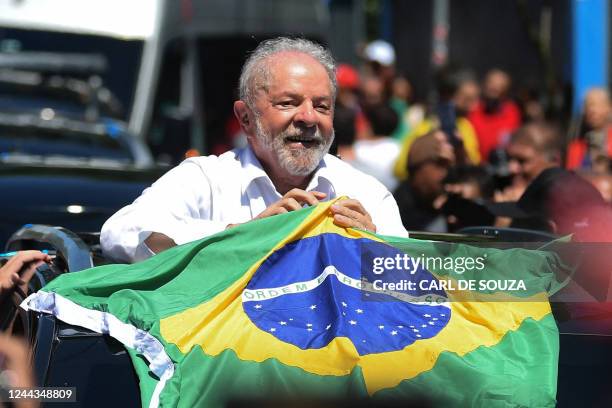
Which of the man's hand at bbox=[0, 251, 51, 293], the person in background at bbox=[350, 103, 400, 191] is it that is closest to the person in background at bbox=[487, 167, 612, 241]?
the man's hand at bbox=[0, 251, 51, 293]

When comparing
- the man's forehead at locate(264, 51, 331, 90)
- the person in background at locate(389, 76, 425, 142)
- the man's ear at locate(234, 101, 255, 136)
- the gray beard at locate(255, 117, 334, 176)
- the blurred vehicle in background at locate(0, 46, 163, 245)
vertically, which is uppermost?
the man's forehead at locate(264, 51, 331, 90)

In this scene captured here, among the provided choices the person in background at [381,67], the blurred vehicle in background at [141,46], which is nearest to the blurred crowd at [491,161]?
the person in background at [381,67]

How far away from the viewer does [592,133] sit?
9.88 metres

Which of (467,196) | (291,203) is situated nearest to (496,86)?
(467,196)

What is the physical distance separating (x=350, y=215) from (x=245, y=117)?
1.09 m

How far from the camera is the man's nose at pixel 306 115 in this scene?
477 centimetres

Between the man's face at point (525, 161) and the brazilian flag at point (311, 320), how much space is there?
284cm

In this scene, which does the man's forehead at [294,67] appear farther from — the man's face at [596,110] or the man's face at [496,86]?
the man's face at [496,86]

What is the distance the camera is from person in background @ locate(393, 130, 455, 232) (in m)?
7.51

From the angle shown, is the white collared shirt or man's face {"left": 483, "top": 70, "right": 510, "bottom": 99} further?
man's face {"left": 483, "top": 70, "right": 510, "bottom": 99}

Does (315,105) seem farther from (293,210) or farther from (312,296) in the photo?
(312,296)

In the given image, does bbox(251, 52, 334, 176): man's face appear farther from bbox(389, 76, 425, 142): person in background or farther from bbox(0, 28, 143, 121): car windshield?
Answer: bbox(389, 76, 425, 142): person in background

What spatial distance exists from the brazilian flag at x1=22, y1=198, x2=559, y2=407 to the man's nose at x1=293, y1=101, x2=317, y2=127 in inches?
31.3

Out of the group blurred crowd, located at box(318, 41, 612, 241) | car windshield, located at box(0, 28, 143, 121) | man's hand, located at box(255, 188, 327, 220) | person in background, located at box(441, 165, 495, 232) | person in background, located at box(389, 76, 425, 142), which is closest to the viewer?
man's hand, located at box(255, 188, 327, 220)
